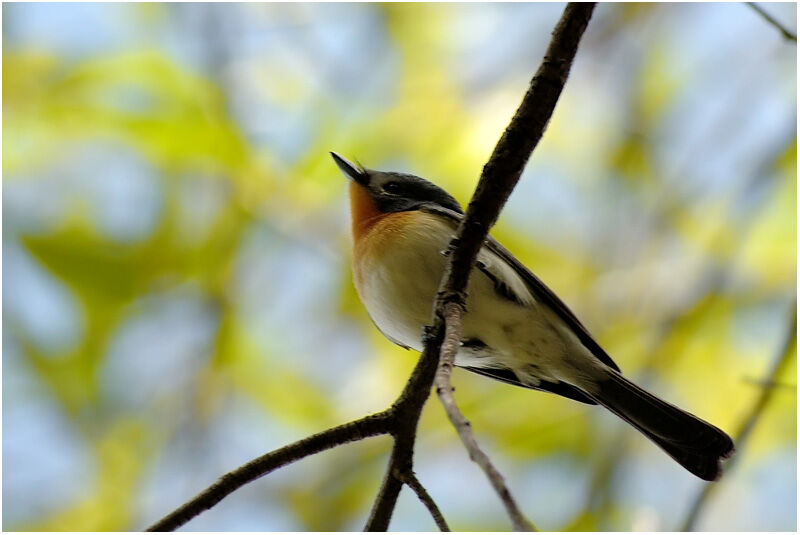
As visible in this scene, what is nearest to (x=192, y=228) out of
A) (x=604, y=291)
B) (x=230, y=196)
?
(x=230, y=196)

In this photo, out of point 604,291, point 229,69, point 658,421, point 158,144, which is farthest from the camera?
point 229,69

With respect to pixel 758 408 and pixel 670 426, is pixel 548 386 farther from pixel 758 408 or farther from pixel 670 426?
pixel 758 408

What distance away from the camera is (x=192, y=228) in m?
5.20

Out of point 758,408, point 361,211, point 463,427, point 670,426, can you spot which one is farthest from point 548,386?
point 463,427

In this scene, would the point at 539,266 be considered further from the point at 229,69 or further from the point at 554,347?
the point at 229,69

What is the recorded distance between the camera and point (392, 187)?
4.54m

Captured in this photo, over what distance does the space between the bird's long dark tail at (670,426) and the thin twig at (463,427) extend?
1.67 m

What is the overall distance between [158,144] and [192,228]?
60 cm

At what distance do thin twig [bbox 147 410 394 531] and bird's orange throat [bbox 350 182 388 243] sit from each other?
1.95 metres

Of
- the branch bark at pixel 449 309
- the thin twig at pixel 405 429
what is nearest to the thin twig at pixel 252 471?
the branch bark at pixel 449 309

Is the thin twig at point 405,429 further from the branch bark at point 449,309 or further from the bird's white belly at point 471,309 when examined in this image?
the bird's white belly at point 471,309

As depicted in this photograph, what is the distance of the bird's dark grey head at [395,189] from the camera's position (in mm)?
4418

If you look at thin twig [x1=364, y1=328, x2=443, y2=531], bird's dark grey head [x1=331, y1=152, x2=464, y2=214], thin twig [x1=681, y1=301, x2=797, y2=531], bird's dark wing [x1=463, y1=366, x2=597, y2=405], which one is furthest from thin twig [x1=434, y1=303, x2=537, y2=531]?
bird's dark grey head [x1=331, y1=152, x2=464, y2=214]

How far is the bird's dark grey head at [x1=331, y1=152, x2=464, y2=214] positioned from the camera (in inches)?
174
